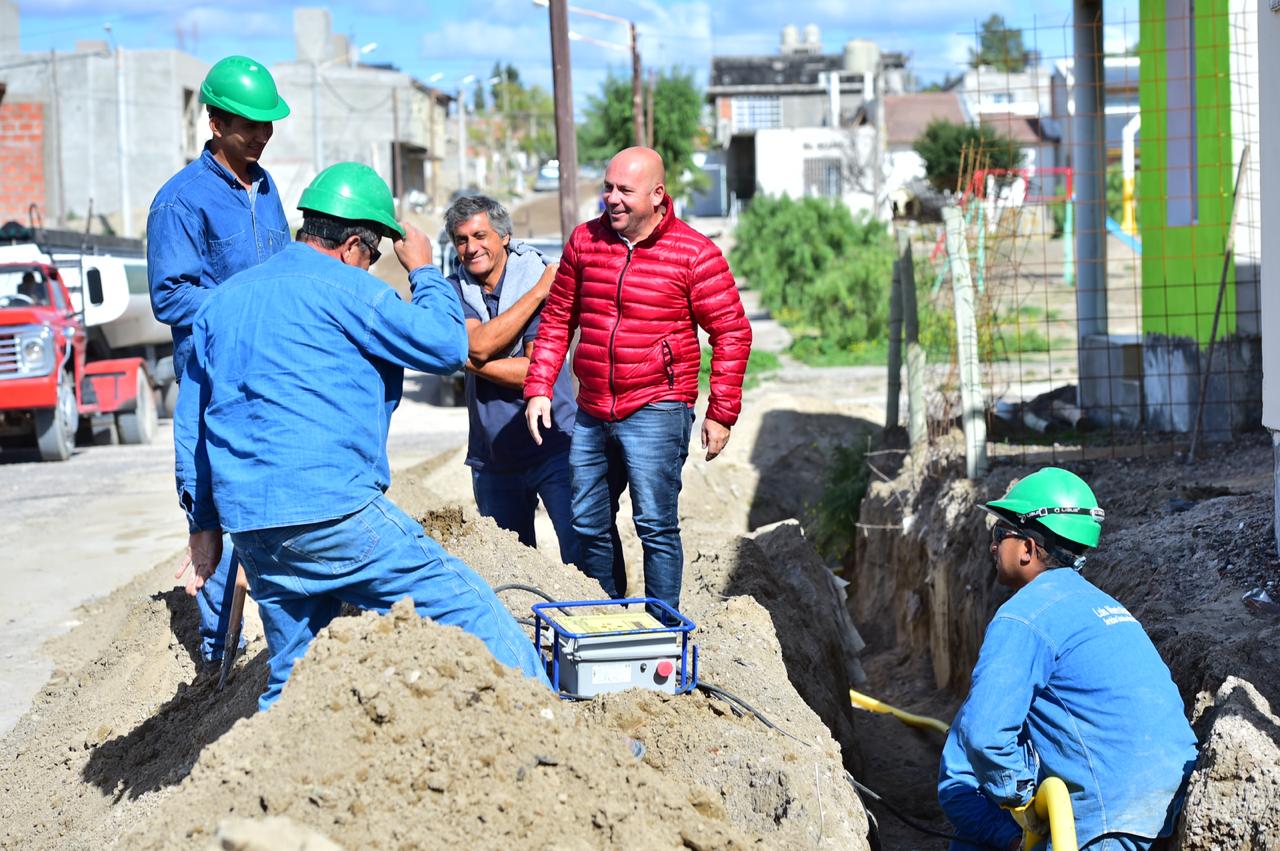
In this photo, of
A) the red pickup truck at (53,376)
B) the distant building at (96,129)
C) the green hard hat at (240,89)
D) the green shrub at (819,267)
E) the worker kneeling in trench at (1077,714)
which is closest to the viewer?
the worker kneeling in trench at (1077,714)

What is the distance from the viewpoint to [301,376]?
382cm

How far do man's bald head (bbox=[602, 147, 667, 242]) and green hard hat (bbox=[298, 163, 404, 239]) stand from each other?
1.48 meters

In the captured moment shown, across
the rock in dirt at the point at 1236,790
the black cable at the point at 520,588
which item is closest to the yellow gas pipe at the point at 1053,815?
the rock in dirt at the point at 1236,790

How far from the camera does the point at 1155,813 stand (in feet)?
13.8

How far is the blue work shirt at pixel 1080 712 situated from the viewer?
4055 mm

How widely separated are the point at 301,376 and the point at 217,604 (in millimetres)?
1948

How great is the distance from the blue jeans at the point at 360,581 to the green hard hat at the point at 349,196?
0.80 m

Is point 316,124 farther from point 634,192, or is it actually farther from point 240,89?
point 240,89

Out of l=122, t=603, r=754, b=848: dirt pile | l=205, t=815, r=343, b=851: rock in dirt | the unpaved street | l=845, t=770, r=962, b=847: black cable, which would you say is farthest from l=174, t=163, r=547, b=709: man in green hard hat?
the unpaved street

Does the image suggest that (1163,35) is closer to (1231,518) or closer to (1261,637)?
(1231,518)

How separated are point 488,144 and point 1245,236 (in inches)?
3374

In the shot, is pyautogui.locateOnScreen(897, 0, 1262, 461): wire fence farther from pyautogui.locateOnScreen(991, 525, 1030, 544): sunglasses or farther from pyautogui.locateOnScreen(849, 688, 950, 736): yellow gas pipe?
pyautogui.locateOnScreen(991, 525, 1030, 544): sunglasses

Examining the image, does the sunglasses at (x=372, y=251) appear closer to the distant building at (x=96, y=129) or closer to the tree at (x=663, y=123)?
the distant building at (x=96, y=129)

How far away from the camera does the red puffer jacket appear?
5.48 metres
